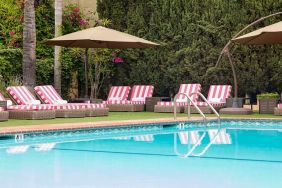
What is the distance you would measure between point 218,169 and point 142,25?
13837 millimetres

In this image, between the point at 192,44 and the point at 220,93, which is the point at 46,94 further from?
the point at 192,44

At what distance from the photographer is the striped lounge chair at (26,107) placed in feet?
50.8

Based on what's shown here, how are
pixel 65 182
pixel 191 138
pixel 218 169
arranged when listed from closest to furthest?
1. pixel 65 182
2. pixel 218 169
3. pixel 191 138

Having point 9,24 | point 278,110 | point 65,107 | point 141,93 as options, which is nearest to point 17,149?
point 65,107

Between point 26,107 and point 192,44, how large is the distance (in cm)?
682

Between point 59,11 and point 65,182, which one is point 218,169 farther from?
point 59,11

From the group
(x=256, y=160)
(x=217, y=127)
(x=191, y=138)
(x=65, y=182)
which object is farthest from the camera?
(x=217, y=127)

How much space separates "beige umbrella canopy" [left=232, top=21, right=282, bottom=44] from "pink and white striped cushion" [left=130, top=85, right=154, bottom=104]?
13.4ft

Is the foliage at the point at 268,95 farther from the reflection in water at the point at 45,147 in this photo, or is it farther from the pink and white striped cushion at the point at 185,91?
the reflection in water at the point at 45,147

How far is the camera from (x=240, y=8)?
64.2 ft

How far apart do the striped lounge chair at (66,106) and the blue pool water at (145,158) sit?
2.79m

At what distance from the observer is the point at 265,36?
16.5 metres

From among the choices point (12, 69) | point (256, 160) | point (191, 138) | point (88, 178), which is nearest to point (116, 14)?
point (12, 69)

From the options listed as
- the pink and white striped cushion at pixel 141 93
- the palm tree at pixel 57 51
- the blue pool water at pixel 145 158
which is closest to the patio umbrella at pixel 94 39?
the pink and white striped cushion at pixel 141 93
